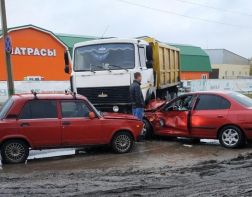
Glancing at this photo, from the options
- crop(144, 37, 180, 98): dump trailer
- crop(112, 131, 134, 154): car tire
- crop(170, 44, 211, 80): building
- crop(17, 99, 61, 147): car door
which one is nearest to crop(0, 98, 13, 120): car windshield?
crop(17, 99, 61, 147): car door

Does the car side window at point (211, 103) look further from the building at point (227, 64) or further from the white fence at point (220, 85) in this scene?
the building at point (227, 64)

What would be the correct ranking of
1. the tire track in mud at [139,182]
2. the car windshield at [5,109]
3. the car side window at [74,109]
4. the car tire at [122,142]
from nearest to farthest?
1. the tire track in mud at [139,182]
2. the car windshield at [5,109]
3. the car side window at [74,109]
4. the car tire at [122,142]

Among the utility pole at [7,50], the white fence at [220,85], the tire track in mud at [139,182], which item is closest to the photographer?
the tire track in mud at [139,182]

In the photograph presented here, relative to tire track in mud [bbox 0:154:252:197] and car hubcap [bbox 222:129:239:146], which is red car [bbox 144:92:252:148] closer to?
car hubcap [bbox 222:129:239:146]

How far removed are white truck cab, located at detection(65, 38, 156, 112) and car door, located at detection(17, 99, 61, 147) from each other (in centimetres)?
350

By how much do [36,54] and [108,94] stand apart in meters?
31.6

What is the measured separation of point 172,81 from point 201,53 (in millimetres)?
53193

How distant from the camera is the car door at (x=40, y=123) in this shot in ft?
35.1

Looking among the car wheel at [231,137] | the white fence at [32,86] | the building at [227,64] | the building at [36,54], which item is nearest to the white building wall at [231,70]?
the building at [227,64]

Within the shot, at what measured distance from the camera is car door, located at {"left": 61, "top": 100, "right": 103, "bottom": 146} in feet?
36.4

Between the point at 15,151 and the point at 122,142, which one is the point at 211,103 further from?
the point at 15,151

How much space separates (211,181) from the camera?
315 inches

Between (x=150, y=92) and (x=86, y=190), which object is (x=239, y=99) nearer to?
(x=150, y=92)

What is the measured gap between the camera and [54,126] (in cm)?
1095
